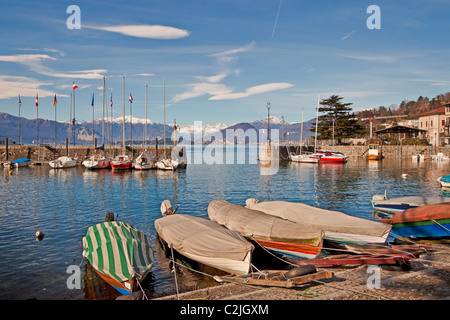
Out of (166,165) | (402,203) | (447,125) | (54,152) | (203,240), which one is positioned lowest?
(203,240)

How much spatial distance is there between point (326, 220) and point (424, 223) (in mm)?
5241

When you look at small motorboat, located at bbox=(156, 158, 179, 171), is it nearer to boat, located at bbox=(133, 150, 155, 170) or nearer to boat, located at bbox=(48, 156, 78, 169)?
boat, located at bbox=(133, 150, 155, 170)

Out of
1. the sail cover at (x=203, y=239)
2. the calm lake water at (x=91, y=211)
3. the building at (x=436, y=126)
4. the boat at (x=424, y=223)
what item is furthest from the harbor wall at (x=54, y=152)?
the building at (x=436, y=126)

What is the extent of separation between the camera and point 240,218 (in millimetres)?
18688

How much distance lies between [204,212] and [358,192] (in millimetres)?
20296

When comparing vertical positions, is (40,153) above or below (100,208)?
above

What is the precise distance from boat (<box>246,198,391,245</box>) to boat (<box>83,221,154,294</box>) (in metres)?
8.06

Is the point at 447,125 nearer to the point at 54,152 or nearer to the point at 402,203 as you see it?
the point at 402,203

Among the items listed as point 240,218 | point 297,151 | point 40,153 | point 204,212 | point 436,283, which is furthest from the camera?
point 297,151

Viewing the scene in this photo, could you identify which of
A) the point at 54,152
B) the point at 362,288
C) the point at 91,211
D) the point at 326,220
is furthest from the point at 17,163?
the point at 362,288

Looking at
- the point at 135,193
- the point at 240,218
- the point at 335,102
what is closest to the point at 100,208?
the point at 135,193

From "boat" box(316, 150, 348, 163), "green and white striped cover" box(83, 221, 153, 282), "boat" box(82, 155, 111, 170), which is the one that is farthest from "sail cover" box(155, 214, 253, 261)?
"boat" box(316, 150, 348, 163)

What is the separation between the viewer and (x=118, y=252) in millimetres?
13438
